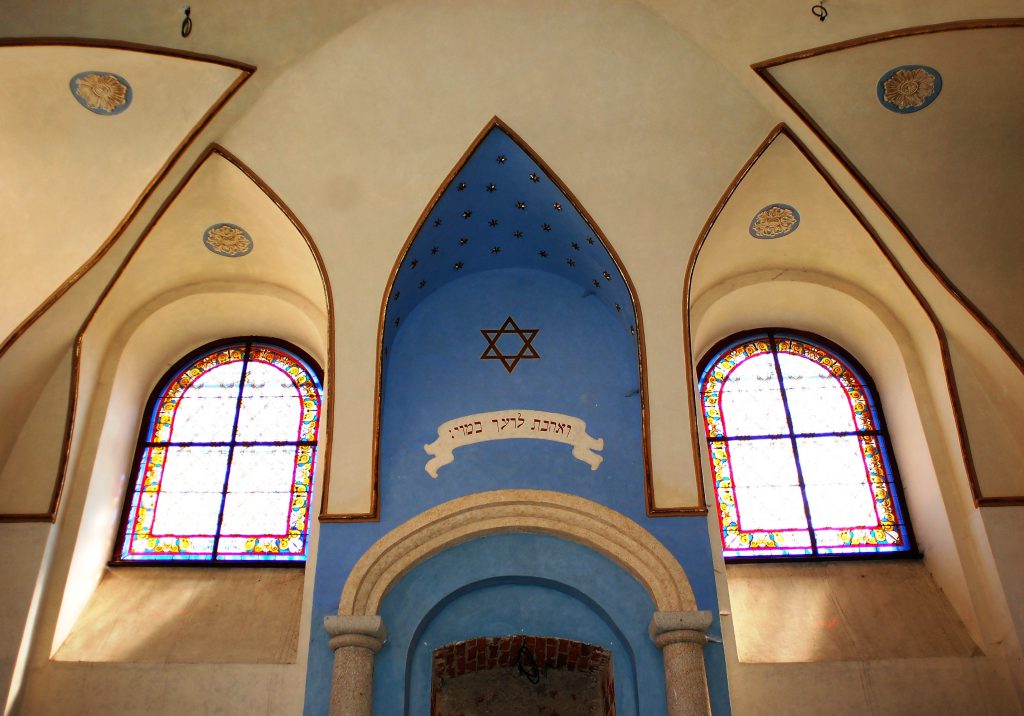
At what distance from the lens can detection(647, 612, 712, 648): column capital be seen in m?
7.27

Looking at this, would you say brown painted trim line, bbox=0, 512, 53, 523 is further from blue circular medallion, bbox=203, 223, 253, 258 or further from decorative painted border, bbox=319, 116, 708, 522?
blue circular medallion, bbox=203, 223, 253, 258

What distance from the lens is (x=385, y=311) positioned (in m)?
8.74

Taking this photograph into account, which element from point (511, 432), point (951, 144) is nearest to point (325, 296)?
point (511, 432)

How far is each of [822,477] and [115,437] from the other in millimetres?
6337

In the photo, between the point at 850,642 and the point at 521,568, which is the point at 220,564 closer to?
the point at 521,568

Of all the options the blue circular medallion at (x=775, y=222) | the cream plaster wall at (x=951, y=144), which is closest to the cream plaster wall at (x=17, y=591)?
the blue circular medallion at (x=775, y=222)

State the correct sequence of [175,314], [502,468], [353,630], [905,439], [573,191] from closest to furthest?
[353,630] < [502,468] < [573,191] < [905,439] < [175,314]

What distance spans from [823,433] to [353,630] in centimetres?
471

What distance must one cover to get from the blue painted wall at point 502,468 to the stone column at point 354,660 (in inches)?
5.6

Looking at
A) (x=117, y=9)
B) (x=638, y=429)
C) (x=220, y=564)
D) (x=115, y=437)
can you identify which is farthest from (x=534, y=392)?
(x=117, y=9)

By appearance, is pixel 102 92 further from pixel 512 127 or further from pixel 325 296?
pixel 512 127

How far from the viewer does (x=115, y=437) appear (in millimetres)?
9117

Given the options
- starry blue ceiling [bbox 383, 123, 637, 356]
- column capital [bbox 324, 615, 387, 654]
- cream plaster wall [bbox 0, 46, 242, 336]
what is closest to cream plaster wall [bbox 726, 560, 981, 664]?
starry blue ceiling [bbox 383, 123, 637, 356]

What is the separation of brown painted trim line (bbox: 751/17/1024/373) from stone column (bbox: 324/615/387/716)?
4941mm
